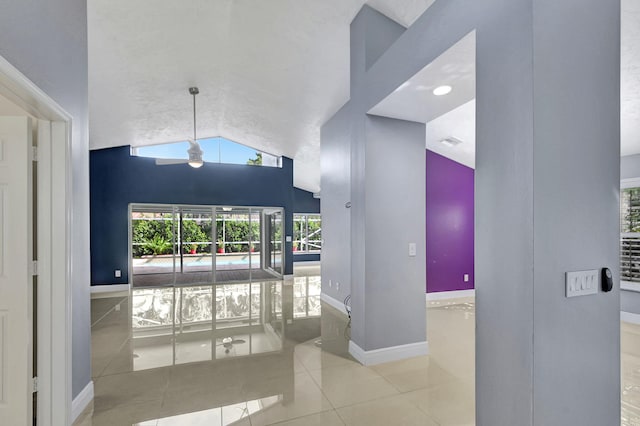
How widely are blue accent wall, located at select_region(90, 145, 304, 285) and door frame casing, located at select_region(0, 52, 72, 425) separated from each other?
5417 millimetres

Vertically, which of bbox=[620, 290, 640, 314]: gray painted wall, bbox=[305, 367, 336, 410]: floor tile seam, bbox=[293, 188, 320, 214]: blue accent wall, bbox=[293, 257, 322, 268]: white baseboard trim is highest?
bbox=[293, 188, 320, 214]: blue accent wall

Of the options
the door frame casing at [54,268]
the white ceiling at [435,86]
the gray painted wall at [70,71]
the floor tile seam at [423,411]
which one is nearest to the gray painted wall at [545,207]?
the white ceiling at [435,86]

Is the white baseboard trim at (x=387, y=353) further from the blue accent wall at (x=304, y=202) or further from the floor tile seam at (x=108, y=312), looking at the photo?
the blue accent wall at (x=304, y=202)

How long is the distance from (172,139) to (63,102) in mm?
5474

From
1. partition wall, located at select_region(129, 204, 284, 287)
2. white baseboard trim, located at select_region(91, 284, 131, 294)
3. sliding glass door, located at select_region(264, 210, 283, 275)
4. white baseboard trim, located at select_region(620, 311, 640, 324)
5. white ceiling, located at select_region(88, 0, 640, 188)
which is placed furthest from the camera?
sliding glass door, located at select_region(264, 210, 283, 275)

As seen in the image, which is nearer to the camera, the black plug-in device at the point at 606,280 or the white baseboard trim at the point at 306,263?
the black plug-in device at the point at 606,280

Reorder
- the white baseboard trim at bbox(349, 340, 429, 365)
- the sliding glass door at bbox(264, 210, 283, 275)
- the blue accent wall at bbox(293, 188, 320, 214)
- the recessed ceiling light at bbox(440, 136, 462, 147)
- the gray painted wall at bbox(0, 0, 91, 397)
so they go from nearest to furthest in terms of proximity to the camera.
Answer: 1. the gray painted wall at bbox(0, 0, 91, 397)
2. the white baseboard trim at bbox(349, 340, 429, 365)
3. the recessed ceiling light at bbox(440, 136, 462, 147)
4. the sliding glass door at bbox(264, 210, 283, 275)
5. the blue accent wall at bbox(293, 188, 320, 214)

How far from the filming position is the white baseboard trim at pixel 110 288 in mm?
6613

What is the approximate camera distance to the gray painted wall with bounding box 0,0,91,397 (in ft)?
5.30

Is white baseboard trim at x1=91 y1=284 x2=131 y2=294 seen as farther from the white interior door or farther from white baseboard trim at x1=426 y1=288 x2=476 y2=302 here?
white baseboard trim at x1=426 y1=288 x2=476 y2=302

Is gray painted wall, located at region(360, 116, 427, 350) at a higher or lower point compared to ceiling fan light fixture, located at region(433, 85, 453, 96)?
lower

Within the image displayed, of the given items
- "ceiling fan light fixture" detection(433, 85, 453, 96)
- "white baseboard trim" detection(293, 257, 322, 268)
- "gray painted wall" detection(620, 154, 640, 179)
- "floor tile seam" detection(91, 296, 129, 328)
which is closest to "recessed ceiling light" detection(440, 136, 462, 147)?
"gray painted wall" detection(620, 154, 640, 179)

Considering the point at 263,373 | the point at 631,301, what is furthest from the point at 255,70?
the point at 631,301

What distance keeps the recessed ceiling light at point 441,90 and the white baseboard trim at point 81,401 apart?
145 inches
